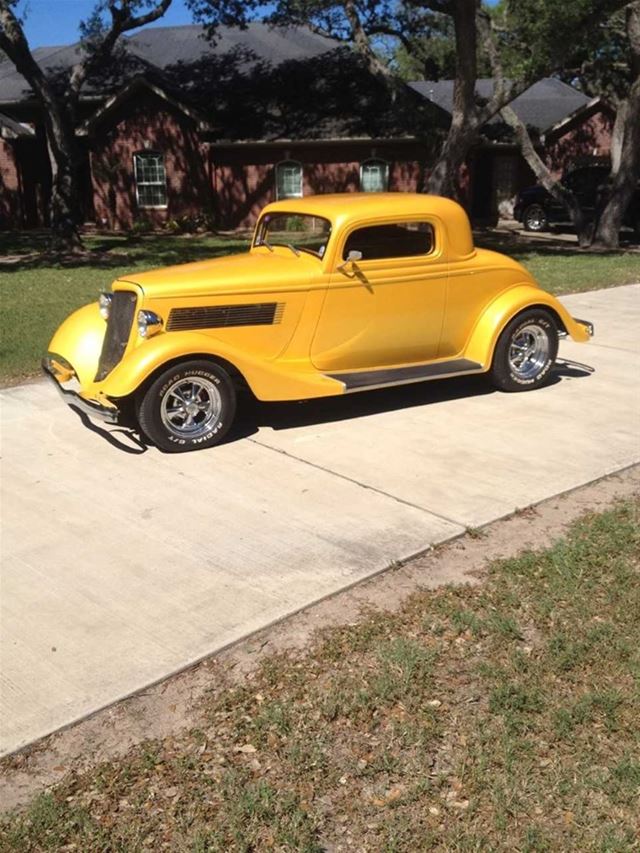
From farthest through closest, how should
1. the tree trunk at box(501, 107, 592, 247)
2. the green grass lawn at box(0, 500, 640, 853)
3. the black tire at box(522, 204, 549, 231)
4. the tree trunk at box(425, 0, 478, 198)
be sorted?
the black tire at box(522, 204, 549, 231) < the tree trunk at box(501, 107, 592, 247) < the tree trunk at box(425, 0, 478, 198) < the green grass lawn at box(0, 500, 640, 853)

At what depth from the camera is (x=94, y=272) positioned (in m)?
17.3

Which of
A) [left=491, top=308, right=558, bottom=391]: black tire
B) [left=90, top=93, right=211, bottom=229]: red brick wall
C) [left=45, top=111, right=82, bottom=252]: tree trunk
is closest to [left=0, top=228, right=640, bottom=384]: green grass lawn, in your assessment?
[left=45, top=111, right=82, bottom=252]: tree trunk

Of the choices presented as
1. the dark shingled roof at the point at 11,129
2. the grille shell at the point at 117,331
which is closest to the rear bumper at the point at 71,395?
the grille shell at the point at 117,331

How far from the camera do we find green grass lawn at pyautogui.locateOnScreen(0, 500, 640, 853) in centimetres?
298

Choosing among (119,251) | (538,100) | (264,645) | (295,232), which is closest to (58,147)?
(119,251)

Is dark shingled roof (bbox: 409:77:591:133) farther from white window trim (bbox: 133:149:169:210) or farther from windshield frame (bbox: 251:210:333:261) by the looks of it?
windshield frame (bbox: 251:210:333:261)

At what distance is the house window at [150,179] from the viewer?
2678cm

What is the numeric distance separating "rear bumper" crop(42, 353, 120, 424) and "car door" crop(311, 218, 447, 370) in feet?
5.45

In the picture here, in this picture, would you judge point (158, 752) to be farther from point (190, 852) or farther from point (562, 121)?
point (562, 121)

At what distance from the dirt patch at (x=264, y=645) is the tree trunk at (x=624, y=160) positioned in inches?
640

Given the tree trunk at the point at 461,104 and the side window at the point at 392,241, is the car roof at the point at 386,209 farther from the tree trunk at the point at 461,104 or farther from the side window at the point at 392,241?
the tree trunk at the point at 461,104

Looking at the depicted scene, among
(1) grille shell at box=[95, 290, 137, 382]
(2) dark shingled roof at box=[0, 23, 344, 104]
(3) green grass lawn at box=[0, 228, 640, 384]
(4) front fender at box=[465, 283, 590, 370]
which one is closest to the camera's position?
(1) grille shell at box=[95, 290, 137, 382]

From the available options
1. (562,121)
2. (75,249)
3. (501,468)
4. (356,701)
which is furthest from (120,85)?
(356,701)

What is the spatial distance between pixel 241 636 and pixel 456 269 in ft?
14.1
